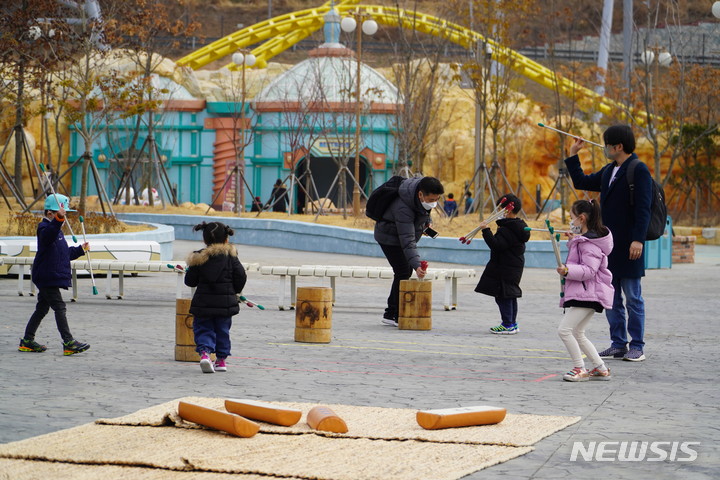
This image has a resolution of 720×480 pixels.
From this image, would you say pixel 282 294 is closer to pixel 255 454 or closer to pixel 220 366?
pixel 220 366

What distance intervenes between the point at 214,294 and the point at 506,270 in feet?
13.2

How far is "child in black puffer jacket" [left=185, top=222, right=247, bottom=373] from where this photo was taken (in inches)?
335

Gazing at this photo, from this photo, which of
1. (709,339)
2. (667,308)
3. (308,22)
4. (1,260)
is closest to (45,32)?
(1,260)

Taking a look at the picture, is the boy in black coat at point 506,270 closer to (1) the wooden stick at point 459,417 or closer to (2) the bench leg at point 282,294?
(2) the bench leg at point 282,294

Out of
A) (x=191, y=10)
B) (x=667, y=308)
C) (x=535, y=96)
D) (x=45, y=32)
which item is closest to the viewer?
(x=667, y=308)

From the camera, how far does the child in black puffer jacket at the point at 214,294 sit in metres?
8.51

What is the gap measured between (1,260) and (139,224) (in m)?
9.13

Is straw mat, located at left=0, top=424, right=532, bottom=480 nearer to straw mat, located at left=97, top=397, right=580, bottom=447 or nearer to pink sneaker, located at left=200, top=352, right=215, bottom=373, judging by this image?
straw mat, located at left=97, top=397, right=580, bottom=447

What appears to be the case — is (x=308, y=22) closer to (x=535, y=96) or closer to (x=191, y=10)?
(x=535, y=96)

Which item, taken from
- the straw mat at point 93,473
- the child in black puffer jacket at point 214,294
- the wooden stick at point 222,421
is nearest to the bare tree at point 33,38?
the child in black puffer jacket at point 214,294

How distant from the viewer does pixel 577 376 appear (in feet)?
26.9

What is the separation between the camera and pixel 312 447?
568 cm

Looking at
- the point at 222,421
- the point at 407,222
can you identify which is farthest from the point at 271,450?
the point at 407,222

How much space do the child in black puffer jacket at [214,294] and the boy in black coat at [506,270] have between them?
3632 mm
